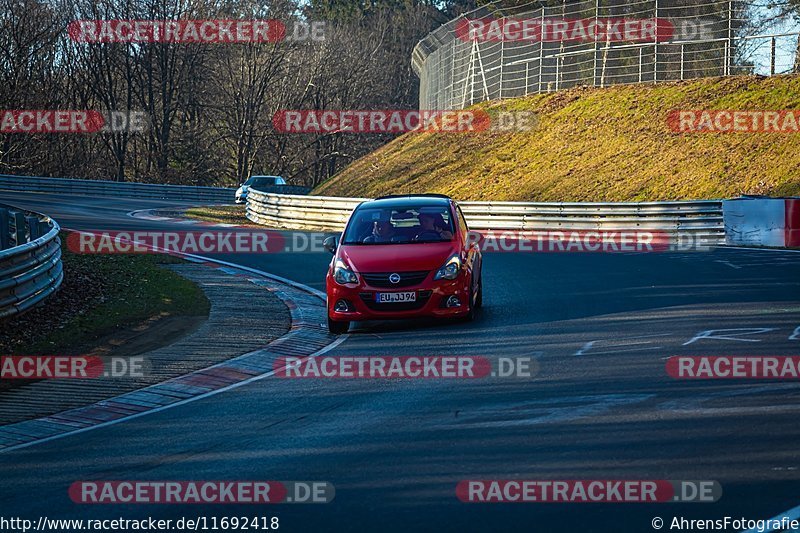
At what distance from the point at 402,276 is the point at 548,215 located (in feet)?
54.1

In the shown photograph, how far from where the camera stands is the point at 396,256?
44.9ft

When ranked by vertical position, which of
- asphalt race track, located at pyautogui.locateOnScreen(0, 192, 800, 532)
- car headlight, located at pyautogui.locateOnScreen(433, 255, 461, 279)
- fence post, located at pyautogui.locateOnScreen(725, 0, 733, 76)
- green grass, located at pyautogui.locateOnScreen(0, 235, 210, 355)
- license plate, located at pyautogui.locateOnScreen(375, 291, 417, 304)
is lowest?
asphalt race track, located at pyautogui.locateOnScreen(0, 192, 800, 532)


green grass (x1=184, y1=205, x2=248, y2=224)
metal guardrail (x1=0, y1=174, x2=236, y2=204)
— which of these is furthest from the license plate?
metal guardrail (x1=0, y1=174, x2=236, y2=204)

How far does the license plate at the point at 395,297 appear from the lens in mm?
13281

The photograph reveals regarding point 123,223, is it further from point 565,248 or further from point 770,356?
point 770,356

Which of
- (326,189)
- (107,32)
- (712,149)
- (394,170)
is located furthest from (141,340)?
(107,32)

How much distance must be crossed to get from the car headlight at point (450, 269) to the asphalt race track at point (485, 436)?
659 mm

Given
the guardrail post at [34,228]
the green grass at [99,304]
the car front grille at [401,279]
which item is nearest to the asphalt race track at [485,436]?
the car front grille at [401,279]

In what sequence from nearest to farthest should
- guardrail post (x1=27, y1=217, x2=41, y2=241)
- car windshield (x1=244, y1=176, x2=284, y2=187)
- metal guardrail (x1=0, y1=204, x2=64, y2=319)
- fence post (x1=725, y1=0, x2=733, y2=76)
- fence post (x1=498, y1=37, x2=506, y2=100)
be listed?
metal guardrail (x1=0, y1=204, x2=64, y2=319), guardrail post (x1=27, y1=217, x2=41, y2=241), fence post (x1=725, y1=0, x2=733, y2=76), fence post (x1=498, y1=37, x2=506, y2=100), car windshield (x1=244, y1=176, x2=284, y2=187)

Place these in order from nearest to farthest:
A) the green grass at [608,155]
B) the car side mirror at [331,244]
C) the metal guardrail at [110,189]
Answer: the car side mirror at [331,244]
the green grass at [608,155]
the metal guardrail at [110,189]

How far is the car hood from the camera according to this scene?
1347 centimetres

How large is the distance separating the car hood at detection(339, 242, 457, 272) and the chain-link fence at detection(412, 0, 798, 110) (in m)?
25.6

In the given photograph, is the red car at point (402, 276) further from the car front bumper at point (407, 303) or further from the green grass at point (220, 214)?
the green grass at point (220, 214)

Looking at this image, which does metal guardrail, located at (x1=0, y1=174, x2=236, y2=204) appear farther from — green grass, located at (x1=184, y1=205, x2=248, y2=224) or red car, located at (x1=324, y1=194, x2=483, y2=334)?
red car, located at (x1=324, y1=194, x2=483, y2=334)
